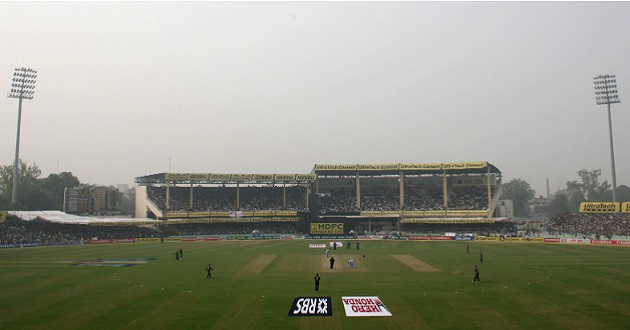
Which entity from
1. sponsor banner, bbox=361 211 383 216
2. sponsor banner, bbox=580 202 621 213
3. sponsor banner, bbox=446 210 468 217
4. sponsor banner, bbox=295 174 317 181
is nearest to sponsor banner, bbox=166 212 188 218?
sponsor banner, bbox=295 174 317 181

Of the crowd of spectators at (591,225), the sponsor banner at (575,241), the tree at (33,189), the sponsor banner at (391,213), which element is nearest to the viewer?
the sponsor banner at (575,241)

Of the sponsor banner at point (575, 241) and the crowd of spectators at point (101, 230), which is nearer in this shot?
the sponsor banner at point (575, 241)

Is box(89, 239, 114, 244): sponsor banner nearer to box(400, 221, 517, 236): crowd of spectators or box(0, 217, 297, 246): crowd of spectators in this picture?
box(0, 217, 297, 246): crowd of spectators

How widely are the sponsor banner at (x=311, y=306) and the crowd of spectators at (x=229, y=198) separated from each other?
252ft

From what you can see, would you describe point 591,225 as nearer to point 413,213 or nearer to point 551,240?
point 551,240

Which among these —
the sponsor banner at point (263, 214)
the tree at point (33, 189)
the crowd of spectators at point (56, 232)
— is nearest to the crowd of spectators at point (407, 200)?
the sponsor banner at point (263, 214)

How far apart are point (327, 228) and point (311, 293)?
208ft

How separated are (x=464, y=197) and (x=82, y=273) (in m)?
83.0

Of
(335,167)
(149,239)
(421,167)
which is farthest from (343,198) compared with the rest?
(149,239)

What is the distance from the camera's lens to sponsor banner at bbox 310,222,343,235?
304 ft

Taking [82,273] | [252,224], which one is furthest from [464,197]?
[82,273]

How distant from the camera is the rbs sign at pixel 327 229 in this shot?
92.7 meters

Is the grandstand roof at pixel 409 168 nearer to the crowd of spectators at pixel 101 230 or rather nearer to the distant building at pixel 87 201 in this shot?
the crowd of spectators at pixel 101 230

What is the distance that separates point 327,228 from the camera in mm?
92938
